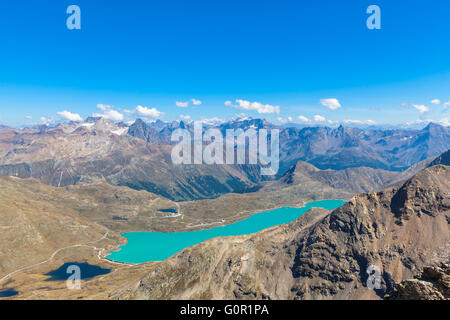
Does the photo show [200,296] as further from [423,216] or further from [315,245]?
[423,216]

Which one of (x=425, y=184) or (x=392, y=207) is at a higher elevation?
(x=425, y=184)

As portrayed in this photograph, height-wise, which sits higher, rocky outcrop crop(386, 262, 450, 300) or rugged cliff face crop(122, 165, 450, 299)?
rocky outcrop crop(386, 262, 450, 300)

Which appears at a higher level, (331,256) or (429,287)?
(429,287)

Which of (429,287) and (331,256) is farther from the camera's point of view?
(331,256)

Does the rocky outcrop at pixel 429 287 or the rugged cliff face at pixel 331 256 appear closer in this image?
the rocky outcrop at pixel 429 287

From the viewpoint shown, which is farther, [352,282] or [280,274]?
[280,274]

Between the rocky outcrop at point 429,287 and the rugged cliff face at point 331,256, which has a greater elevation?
the rocky outcrop at point 429,287

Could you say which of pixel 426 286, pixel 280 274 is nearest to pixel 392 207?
pixel 280 274
